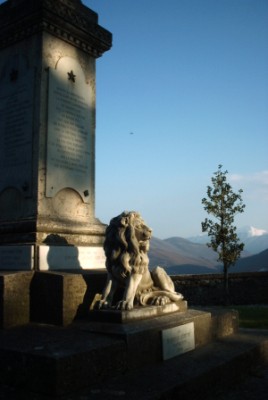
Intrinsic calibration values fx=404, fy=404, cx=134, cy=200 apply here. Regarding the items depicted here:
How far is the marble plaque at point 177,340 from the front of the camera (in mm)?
4574

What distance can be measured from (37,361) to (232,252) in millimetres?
18451

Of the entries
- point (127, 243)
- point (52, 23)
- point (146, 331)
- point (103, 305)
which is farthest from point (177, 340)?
point (52, 23)

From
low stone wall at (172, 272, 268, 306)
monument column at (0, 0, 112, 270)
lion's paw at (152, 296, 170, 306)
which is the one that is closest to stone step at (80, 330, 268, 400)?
lion's paw at (152, 296, 170, 306)

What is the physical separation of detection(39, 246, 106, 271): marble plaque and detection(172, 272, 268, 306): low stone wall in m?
13.7

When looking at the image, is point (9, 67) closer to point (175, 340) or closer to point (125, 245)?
point (125, 245)

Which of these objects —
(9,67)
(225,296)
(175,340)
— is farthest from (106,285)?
(225,296)

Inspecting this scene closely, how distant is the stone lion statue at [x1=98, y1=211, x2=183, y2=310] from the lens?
5051 millimetres

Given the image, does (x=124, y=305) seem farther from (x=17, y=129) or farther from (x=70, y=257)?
(x=17, y=129)

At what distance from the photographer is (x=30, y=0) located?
6.43 m

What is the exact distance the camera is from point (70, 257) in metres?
5.99

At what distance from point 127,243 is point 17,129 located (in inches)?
109

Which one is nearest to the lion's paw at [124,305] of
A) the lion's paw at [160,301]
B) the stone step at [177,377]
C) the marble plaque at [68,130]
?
the lion's paw at [160,301]

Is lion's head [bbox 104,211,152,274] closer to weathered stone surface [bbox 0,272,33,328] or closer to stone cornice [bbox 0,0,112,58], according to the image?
weathered stone surface [bbox 0,272,33,328]

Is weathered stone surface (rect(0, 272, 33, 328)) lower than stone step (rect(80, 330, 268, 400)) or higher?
higher
